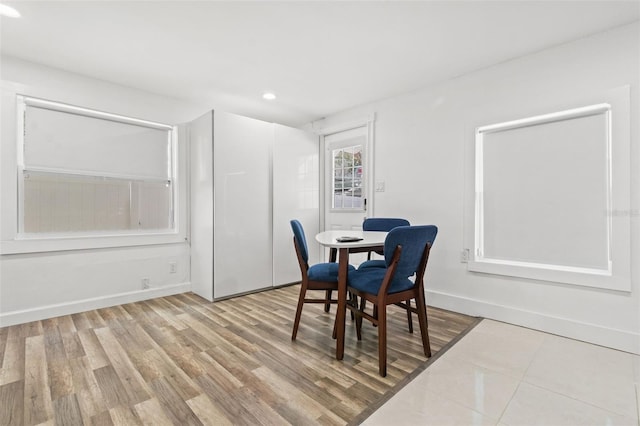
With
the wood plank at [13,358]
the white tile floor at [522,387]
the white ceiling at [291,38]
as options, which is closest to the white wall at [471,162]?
the white ceiling at [291,38]

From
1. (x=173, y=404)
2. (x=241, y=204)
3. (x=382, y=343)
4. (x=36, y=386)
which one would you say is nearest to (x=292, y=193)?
(x=241, y=204)

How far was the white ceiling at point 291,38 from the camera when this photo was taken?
2.05 m

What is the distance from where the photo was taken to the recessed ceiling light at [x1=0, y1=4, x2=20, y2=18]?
2.05m

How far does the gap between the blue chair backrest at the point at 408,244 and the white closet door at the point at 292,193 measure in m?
2.27

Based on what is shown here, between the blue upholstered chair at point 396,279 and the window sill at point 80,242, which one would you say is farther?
the window sill at point 80,242

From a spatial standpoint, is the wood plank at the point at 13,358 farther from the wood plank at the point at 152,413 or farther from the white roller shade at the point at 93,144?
the white roller shade at the point at 93,144

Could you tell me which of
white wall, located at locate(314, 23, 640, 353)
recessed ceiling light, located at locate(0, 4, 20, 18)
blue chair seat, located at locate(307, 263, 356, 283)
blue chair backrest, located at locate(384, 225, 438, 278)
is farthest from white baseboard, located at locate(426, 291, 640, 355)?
recessed ceiling light, located at locate(0, 4, 20, 18)

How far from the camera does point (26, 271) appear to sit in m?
2.77

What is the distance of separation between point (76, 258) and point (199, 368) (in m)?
2.15

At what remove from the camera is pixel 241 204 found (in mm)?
3658

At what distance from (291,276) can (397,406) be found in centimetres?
271

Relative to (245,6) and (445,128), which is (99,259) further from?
(445,128)

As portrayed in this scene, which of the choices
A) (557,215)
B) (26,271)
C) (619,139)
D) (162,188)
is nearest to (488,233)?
(557,215)

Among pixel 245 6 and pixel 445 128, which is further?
pixel 445 128
